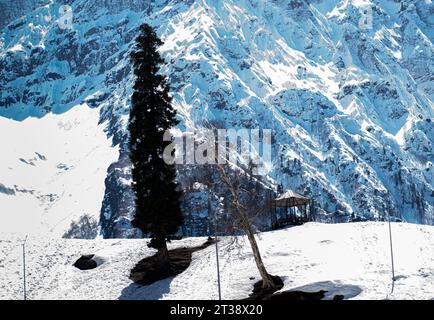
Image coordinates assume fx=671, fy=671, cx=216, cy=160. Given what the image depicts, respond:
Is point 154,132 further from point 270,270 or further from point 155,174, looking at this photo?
point 270,270

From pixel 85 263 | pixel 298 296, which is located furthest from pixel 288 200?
pixel 298 296

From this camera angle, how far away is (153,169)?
149 feet

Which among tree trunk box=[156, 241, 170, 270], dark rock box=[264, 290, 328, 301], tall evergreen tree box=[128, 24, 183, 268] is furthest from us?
tall evergreen tree box=[128, 24, 183, 268]

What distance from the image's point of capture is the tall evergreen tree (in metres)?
45.2

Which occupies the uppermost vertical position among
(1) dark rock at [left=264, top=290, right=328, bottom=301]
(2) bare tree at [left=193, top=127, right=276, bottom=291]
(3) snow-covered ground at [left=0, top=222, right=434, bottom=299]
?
(2) bare tree at [left=193, top=127, right=276, bottom=291]

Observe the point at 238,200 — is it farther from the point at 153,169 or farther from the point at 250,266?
the point at 153,169

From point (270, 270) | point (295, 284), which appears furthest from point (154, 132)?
point (295, 284)

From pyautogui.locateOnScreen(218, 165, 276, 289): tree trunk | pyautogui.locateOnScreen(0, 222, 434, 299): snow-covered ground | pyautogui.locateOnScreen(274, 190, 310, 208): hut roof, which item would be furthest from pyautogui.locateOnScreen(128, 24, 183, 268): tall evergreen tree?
pyautogui.locateOnScreen(274, 190, 310, 208): hut roof

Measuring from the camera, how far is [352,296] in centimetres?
3158

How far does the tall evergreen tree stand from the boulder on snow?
4.38m

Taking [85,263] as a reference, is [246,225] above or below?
above

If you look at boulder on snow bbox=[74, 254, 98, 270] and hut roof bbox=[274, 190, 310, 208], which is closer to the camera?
boulder on snow bbox=[74, 254, 98, 270]

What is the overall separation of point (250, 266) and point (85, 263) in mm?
12739

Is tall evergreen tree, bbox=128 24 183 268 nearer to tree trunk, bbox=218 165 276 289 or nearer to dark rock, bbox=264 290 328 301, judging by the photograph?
tree trunk, bbox=218 165 276 289
